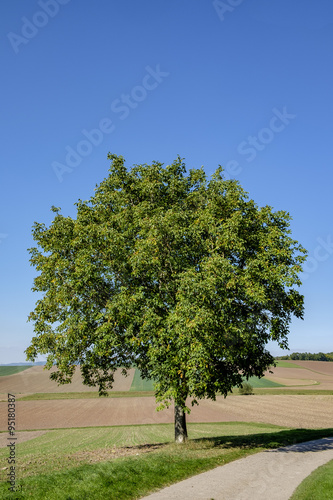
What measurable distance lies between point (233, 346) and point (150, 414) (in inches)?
1457

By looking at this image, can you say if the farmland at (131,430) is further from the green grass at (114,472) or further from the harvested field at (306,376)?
the harvested field at (306,376)

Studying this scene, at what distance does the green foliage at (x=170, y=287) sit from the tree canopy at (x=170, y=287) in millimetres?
73

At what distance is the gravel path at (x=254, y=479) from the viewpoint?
1202cm

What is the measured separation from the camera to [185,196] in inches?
985

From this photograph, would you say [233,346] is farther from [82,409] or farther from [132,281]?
[82,409]

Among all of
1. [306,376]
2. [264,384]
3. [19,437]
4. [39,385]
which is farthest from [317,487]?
[306,376]

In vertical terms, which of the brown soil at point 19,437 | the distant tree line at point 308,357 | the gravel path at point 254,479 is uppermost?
the gravel path at point 254,479

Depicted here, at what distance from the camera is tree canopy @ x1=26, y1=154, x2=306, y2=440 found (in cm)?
1856

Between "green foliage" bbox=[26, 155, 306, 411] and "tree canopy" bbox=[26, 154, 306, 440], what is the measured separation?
0.07 metres

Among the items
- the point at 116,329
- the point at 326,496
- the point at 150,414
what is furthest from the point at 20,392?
the point at 326,496

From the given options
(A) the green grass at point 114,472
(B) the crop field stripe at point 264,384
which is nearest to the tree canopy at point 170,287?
(A) the green grass at point 114,472

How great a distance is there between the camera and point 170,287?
20.7 meters

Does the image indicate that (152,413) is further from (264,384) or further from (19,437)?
(264,384)

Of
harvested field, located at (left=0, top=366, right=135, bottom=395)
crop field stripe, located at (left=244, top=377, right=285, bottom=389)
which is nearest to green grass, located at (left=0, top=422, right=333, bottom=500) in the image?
harvested field, located at (left=0, top=366, right=135, bottom=395)
